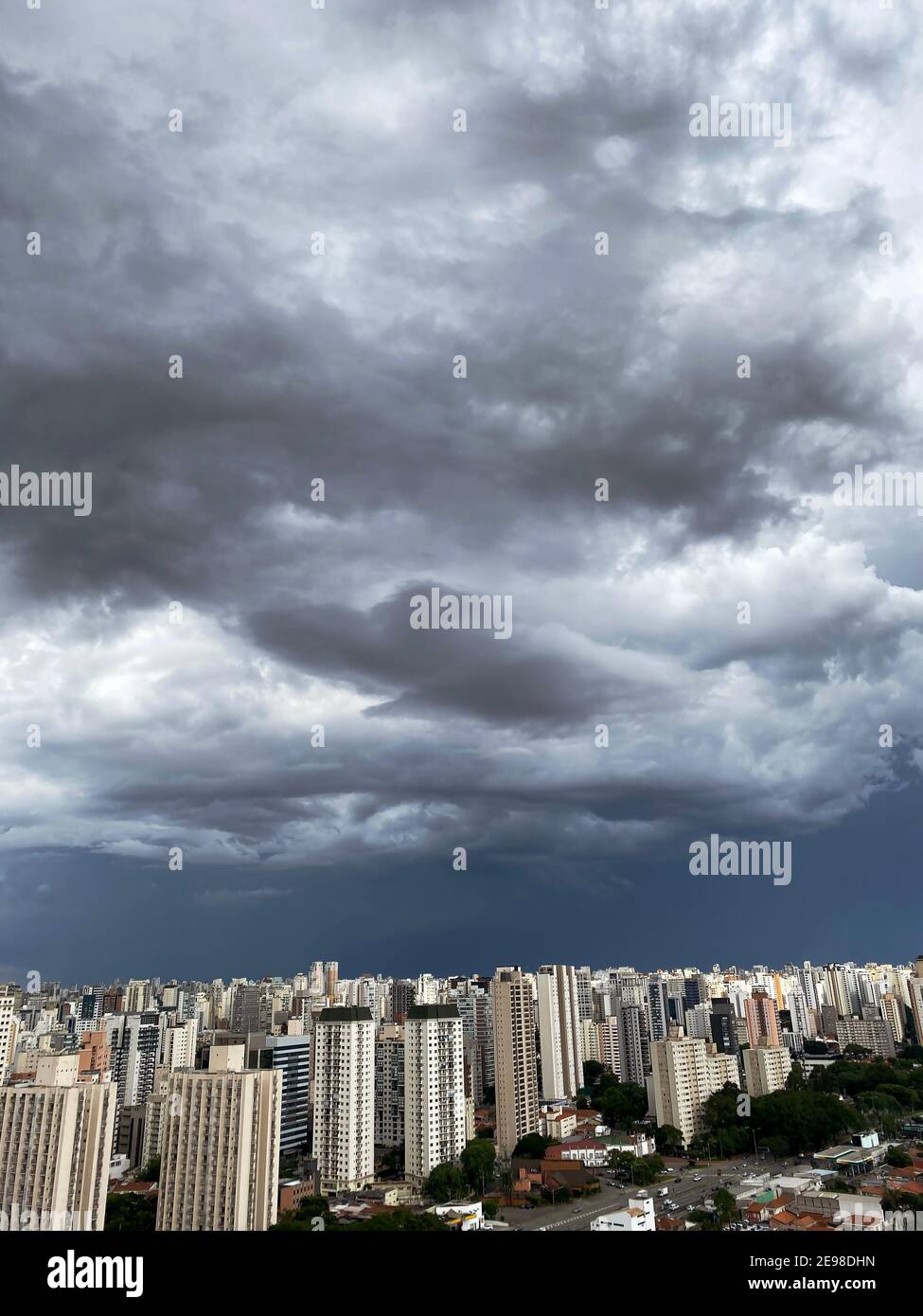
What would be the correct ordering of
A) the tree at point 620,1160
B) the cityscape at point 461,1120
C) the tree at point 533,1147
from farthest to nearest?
the tree at point 533,1147 → the tree at point 620,1160 → the cityscape at point 461,1120

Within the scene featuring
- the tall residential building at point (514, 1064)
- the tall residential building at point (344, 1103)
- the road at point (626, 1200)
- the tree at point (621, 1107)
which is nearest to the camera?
the road at point (626, 1200)

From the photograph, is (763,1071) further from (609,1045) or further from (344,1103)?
(344,1103)

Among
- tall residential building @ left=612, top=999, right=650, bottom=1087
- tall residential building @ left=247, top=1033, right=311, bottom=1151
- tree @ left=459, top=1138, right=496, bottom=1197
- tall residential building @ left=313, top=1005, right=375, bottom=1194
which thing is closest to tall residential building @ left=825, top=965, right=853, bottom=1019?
tall residential building @ left=612, top=999, right=650, bottom=1087

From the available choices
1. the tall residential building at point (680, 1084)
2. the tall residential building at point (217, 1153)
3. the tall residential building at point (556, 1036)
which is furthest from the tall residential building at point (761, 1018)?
the tall residential building at point (217, 1153)

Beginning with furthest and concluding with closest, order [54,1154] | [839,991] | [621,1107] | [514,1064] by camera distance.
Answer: [839,991]
[621,1107]
[514,1064]
[54,1154]

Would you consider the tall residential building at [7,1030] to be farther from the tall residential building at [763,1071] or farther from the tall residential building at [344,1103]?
the tall residential building at [763,1071]

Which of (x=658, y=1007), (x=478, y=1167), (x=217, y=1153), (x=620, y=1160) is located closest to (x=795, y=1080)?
(x=620, y=1160)

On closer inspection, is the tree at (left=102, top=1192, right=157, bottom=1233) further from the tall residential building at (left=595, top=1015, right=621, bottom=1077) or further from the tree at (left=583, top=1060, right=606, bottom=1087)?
the tall residential building at (left=595, top=1015, right=621, bottom=1077)
